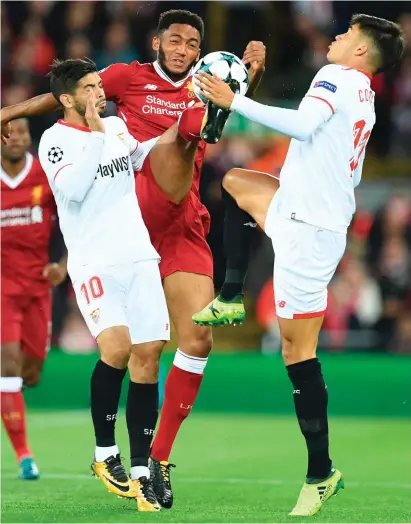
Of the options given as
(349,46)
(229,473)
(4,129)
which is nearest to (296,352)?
(349,46)

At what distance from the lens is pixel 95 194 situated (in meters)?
6.88

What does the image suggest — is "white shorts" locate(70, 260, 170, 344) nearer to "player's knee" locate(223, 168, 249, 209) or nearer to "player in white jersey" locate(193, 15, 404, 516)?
"player in white jersey" locate(193, 15, 404, 516)

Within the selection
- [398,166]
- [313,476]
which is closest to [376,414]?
[398,166]

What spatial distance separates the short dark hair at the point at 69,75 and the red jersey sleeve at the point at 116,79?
0.46m

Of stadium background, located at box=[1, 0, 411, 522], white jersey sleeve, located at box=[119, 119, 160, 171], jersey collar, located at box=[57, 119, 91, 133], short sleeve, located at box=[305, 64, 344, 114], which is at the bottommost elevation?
stadium background, located at box=[1, 0, 411, 522]

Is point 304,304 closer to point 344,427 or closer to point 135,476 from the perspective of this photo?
point 135,476

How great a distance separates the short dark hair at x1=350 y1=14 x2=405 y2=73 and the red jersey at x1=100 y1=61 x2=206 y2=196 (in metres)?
1.32

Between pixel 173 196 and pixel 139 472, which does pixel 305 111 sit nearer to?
pixel 173 196

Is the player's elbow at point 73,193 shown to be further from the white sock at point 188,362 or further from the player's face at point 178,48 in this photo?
the white sock at point 188,362

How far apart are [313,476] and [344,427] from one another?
5845 millimetres

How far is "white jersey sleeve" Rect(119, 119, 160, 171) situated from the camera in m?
7.18

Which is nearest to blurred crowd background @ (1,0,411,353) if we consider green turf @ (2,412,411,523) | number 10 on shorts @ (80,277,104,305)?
green turf @ (2,412,411,523)

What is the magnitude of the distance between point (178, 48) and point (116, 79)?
423 millimetres

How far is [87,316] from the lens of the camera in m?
6.89
